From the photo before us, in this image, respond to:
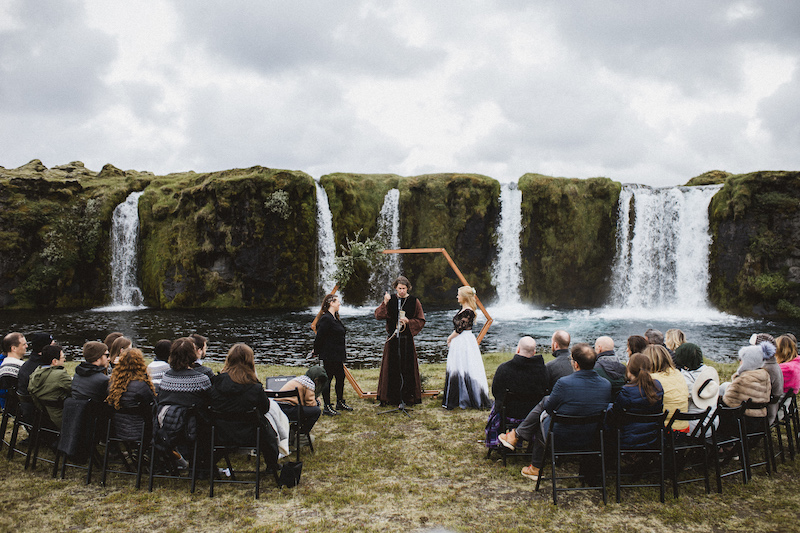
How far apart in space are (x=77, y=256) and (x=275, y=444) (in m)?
35.5

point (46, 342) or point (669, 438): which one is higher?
point (46, 342)

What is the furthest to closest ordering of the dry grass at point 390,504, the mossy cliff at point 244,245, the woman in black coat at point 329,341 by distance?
1. the mossy cliff at point 244,245
2. the woman in black coat at point 329,341
3. the dry grass at point 390,504

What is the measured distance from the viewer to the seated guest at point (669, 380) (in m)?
5.98

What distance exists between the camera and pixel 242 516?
5000mm

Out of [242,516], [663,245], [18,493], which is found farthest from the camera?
[663,245]

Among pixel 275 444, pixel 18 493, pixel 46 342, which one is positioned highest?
pixel 46 342

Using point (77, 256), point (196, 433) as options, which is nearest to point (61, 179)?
point (77, 256)

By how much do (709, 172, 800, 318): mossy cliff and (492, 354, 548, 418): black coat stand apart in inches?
1115

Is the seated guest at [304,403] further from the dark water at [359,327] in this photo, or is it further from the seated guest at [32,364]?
the dark water at [359,327]

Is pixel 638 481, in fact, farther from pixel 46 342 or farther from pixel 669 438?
pixel 46 342

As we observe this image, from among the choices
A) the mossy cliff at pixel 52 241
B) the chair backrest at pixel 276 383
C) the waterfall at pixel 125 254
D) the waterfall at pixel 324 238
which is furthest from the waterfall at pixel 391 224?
the chair backrest at pixel 276 383

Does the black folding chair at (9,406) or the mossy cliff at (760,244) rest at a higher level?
the mossy cliff at (760,244)

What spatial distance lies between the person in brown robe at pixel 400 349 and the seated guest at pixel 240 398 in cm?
334

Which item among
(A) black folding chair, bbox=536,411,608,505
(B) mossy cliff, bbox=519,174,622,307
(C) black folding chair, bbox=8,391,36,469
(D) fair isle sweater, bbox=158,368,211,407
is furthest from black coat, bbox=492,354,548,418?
(B) mossy cliff, bbox=519,174,622,307
